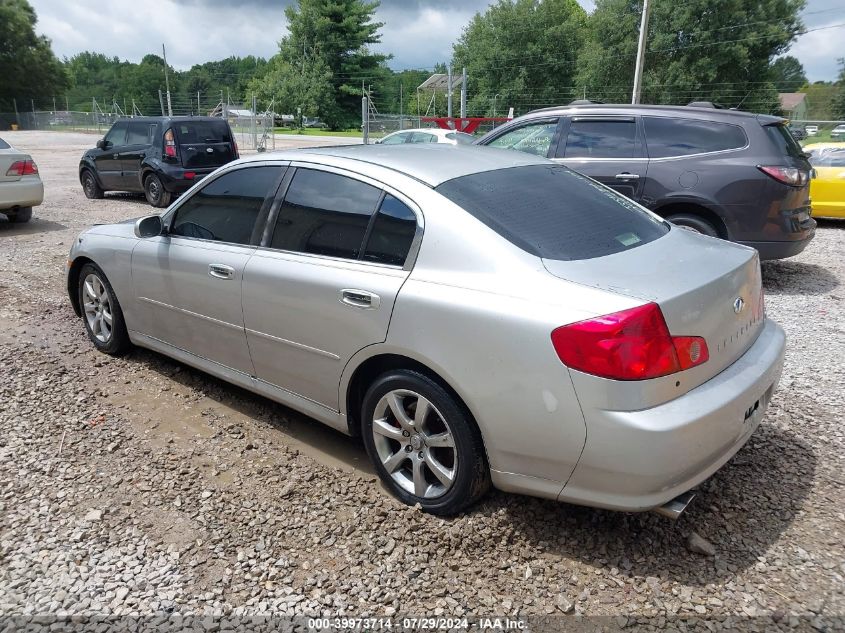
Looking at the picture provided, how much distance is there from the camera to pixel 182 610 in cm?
247

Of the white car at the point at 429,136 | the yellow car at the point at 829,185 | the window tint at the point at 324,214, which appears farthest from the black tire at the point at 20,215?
the yellow car at the point at 829,185

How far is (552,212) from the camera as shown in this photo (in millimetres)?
3123

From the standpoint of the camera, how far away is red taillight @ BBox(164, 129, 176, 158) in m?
12.3

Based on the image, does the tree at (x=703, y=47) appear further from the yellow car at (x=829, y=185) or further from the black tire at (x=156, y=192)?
the black tire at (x=156, y=192)

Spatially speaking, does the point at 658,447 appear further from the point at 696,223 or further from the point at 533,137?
the point at 533,137

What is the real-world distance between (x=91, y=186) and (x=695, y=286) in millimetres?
14352

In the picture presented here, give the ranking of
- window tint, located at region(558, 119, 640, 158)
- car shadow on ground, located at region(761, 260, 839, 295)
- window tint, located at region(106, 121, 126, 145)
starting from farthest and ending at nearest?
window tint, located at region(106, 121, 126, 145), window tint, located at region(558, 119, 640, 158), car shadow on ground, located at region(761, 260, 839, 295)

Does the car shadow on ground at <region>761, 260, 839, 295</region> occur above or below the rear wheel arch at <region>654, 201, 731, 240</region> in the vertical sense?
below

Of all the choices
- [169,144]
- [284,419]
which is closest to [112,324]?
[284,419]

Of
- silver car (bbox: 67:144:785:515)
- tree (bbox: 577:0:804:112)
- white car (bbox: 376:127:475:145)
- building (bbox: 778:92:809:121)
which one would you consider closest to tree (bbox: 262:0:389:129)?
tree (bbox: 577:0:804:112)

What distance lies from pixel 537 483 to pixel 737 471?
1.37m

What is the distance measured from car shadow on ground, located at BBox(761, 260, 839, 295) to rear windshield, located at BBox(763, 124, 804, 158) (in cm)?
140

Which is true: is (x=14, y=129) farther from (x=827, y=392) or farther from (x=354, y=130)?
(x=827, y=392)

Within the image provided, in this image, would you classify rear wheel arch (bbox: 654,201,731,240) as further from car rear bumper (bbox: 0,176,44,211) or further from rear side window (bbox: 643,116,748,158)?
car rear bumper (bbox: 0,176,44,211)
